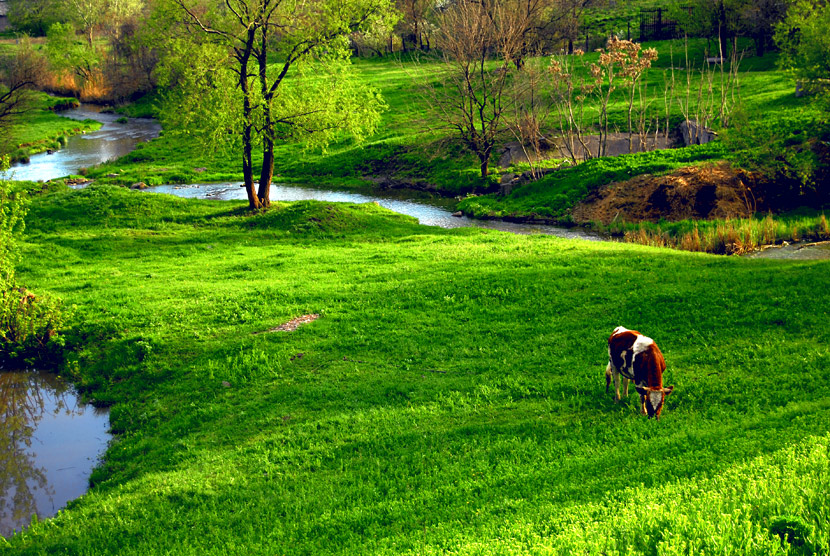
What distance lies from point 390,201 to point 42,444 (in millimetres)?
29170

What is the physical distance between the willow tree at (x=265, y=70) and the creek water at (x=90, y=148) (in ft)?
69.0

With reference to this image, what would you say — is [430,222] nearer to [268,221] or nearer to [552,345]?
[268,221]

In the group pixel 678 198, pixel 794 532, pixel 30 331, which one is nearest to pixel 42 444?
pixel 30 331

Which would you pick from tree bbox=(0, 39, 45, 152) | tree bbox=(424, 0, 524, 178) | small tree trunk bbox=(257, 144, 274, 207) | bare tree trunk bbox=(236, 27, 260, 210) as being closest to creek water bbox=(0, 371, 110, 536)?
bare tree trunk bbox=(236, 27, 260, 210)

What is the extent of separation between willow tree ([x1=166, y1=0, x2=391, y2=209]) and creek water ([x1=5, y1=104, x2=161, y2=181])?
2102 cm

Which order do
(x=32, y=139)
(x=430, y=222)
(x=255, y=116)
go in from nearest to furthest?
1. (x=255, y=116)
2. (x=430, y=222)
3. (x=32, y=139)

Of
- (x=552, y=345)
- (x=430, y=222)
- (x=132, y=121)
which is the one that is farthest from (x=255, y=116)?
(x=132, y=121)

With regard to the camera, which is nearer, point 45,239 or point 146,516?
point 146,516

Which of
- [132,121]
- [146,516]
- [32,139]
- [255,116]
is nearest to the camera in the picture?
[146,516]

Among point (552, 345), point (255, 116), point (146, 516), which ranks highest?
point (255, 116)

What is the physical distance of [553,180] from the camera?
36812mm

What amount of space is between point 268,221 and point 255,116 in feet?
16.5

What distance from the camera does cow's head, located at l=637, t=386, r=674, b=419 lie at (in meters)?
10.4

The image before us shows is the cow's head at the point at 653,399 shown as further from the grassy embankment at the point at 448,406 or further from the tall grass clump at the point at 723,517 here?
the tall grass clump at the point at 723,517
